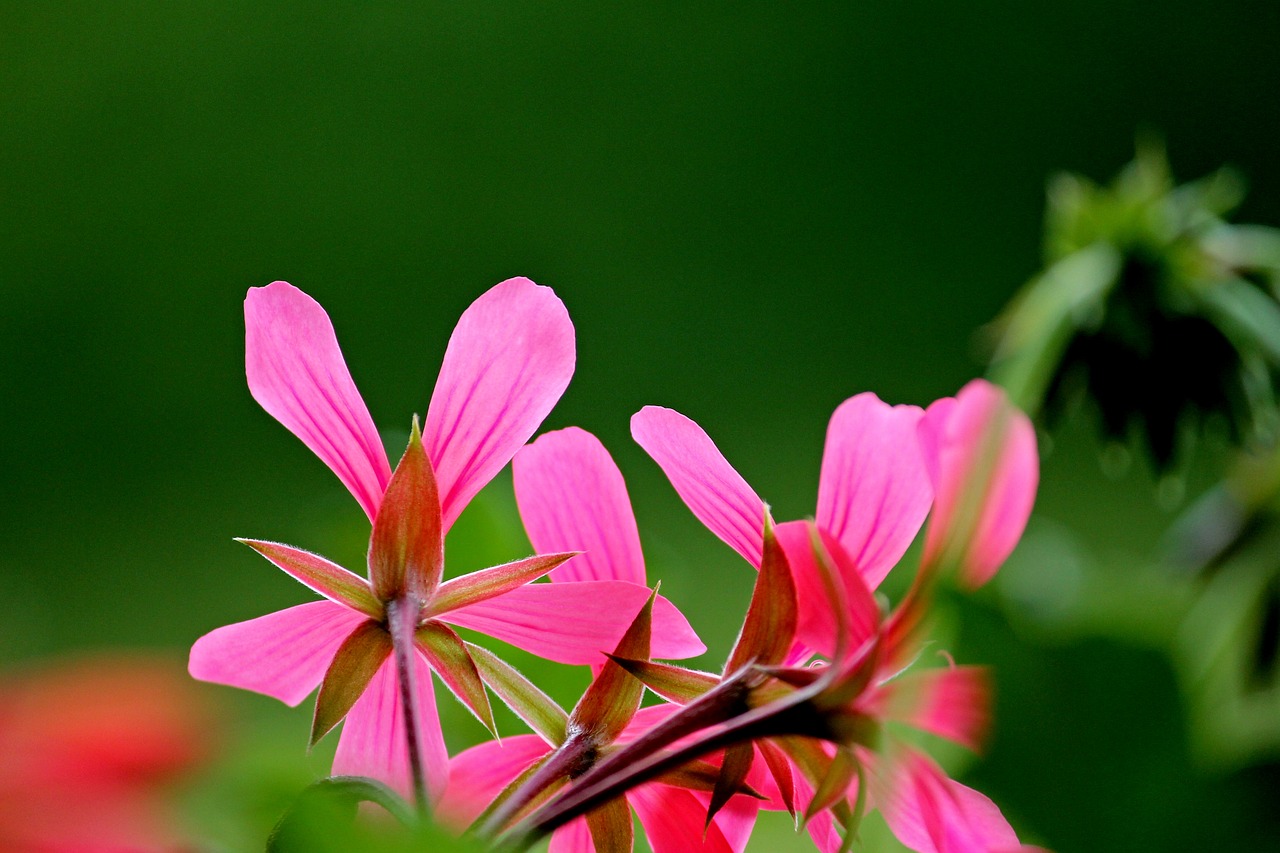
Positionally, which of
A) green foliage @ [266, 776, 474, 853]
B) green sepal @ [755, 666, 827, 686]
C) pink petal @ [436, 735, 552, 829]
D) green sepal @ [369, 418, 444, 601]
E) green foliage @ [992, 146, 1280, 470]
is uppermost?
green foliage @ [992, 146, 1280, 470]

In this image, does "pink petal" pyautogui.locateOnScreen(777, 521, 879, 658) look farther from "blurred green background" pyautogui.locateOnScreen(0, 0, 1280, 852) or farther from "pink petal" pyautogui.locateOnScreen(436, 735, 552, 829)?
"blurred green background" pyautogui.locateOnScreen(0, 0, 1280, 852)

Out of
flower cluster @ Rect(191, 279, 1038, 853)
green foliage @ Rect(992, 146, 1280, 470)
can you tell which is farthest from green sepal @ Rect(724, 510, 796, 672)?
green foliage @ Rect(992, 146, 1280, 470)

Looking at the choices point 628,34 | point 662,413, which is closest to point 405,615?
point 662,413

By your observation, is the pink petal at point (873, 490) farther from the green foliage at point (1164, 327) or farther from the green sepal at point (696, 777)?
the green foliage at point (1164, 327)

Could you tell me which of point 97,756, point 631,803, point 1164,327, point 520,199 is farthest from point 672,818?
point 520,199

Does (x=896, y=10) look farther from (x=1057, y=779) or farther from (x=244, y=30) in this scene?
(x=1057, y=779)

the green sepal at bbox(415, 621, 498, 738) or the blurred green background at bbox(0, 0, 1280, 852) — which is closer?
the green sepal at bbox(415, 621, 498, 738)

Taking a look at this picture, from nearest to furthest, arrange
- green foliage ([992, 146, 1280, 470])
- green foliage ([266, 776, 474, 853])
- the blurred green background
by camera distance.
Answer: green foliage ([266, 776, 474, 853])
green foliage ([992, 146, 1280, 470])
the blurred green background
